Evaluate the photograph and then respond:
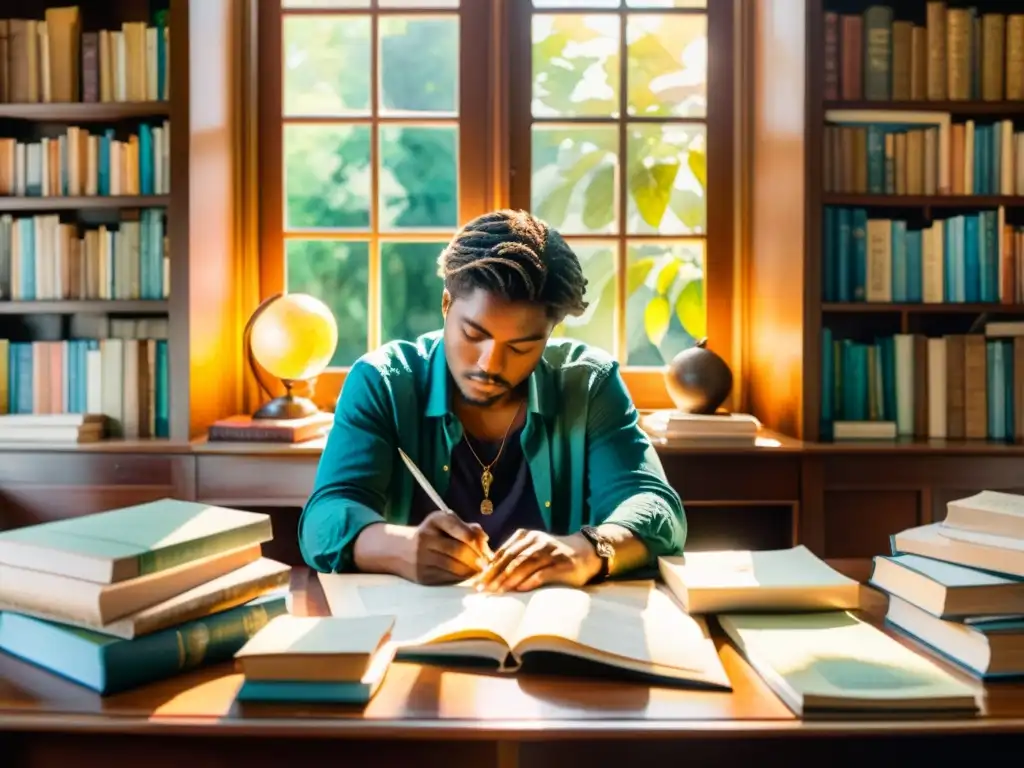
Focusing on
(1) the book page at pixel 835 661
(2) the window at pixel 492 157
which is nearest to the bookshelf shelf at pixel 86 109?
(2) the window at pixel 492 157

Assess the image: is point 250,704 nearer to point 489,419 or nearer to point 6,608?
point 6,608

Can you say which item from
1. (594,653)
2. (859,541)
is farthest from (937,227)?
(594,653)

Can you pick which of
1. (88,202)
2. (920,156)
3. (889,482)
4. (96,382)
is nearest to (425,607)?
(889,482)

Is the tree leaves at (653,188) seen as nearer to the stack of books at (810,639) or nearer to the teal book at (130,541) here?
the stack of books at (810,639)

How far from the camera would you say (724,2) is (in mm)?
3043

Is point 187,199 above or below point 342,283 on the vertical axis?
above

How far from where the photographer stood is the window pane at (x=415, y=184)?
10.0 ft

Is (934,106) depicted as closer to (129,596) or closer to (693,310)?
(693,310)

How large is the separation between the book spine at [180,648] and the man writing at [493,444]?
28cm

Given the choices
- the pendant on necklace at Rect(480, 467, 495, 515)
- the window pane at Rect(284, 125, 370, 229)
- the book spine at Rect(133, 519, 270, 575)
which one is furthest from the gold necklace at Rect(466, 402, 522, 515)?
the window pane at Rect(284, 125, 370, 229)

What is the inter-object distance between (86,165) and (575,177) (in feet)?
4.65

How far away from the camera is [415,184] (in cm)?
306

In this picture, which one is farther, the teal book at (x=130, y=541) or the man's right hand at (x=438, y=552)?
the man's right hand at (x=438, y=552)

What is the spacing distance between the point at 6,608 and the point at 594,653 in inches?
25.6
